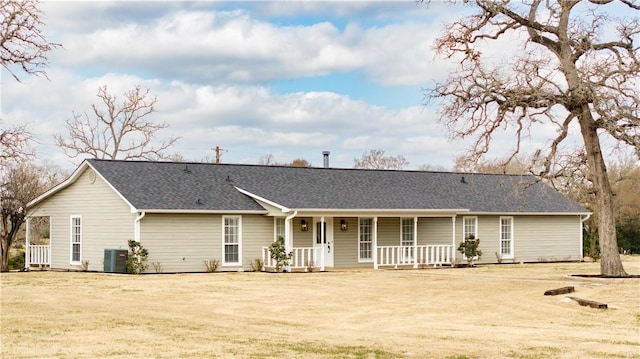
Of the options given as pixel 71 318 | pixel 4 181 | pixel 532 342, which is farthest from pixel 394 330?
pixel 4 181

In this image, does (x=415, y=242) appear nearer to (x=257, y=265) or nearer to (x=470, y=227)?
(x=470, y=227)

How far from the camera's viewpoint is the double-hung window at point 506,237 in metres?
40.0

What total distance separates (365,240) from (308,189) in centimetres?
309

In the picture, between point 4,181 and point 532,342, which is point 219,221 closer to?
point 4,181

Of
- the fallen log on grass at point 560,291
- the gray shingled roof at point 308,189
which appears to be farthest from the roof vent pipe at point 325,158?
the fallen log on grass at point 560,291

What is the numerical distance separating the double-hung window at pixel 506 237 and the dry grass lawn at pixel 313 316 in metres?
9.06

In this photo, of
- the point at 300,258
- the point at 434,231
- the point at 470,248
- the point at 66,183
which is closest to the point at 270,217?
the point at 300,258

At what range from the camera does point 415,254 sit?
3575cm

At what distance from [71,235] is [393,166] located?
51.8 meters

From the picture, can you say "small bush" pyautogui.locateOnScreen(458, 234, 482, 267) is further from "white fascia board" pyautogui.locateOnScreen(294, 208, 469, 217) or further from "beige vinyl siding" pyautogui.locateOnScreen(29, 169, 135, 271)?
"beige vinyl siding" pyautogui.locateOnScreen(29, 169, 135, 271)

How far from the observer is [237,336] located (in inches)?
636

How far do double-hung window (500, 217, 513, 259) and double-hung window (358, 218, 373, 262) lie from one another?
7.14 metres

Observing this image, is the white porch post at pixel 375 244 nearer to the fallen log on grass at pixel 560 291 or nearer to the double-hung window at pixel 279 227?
the double-hung window at pixel 279 227

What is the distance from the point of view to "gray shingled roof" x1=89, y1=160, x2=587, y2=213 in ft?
107
